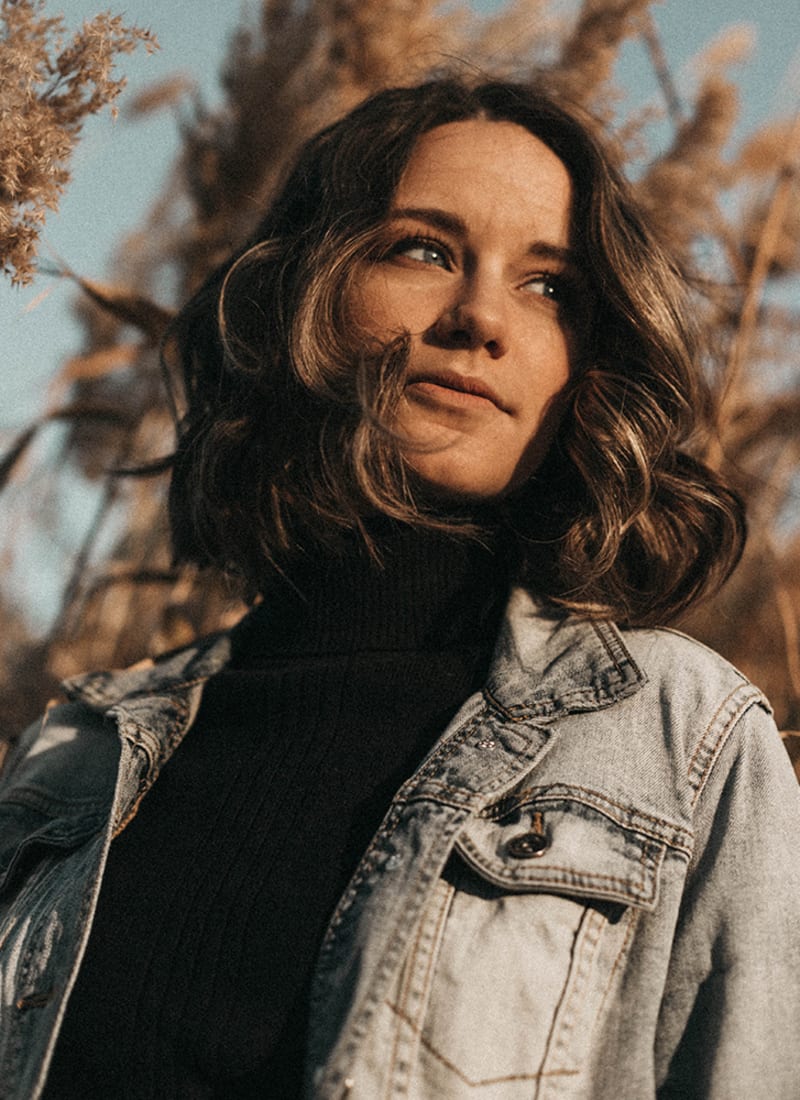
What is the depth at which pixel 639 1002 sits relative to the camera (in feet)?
3.94

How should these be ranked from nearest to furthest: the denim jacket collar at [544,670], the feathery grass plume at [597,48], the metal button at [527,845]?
the metal button at [527,845], the denim jacket collar at [544,670], the feathery grass plume at [597,48]

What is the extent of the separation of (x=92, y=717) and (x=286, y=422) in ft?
1.94

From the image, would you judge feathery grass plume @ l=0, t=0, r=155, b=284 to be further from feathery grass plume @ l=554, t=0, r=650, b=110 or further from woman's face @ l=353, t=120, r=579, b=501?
feathery grass plume @ l=554, t=0, r=650, b=110

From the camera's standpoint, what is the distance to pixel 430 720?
1.50 m

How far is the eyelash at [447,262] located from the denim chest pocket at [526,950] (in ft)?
2.61

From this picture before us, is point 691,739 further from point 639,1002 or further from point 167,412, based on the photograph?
point 167,412

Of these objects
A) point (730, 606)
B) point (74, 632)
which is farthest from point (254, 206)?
point (730, 606)

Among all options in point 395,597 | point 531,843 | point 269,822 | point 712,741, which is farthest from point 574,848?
point 395,597

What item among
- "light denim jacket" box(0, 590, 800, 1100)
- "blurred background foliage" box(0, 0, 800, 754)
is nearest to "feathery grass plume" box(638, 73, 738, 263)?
"blurred background foliage" box(0, 0, 800, 754)

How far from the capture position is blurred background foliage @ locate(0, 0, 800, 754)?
2.34 metres

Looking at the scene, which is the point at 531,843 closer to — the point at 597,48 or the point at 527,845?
the point at 527,845

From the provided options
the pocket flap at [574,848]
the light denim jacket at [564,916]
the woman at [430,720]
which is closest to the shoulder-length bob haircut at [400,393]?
the woman at [430,720]

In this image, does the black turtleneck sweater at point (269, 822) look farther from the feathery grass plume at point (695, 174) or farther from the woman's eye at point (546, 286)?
the feathery grass plume at point (695, 174)

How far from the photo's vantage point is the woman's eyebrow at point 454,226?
1.65 m
